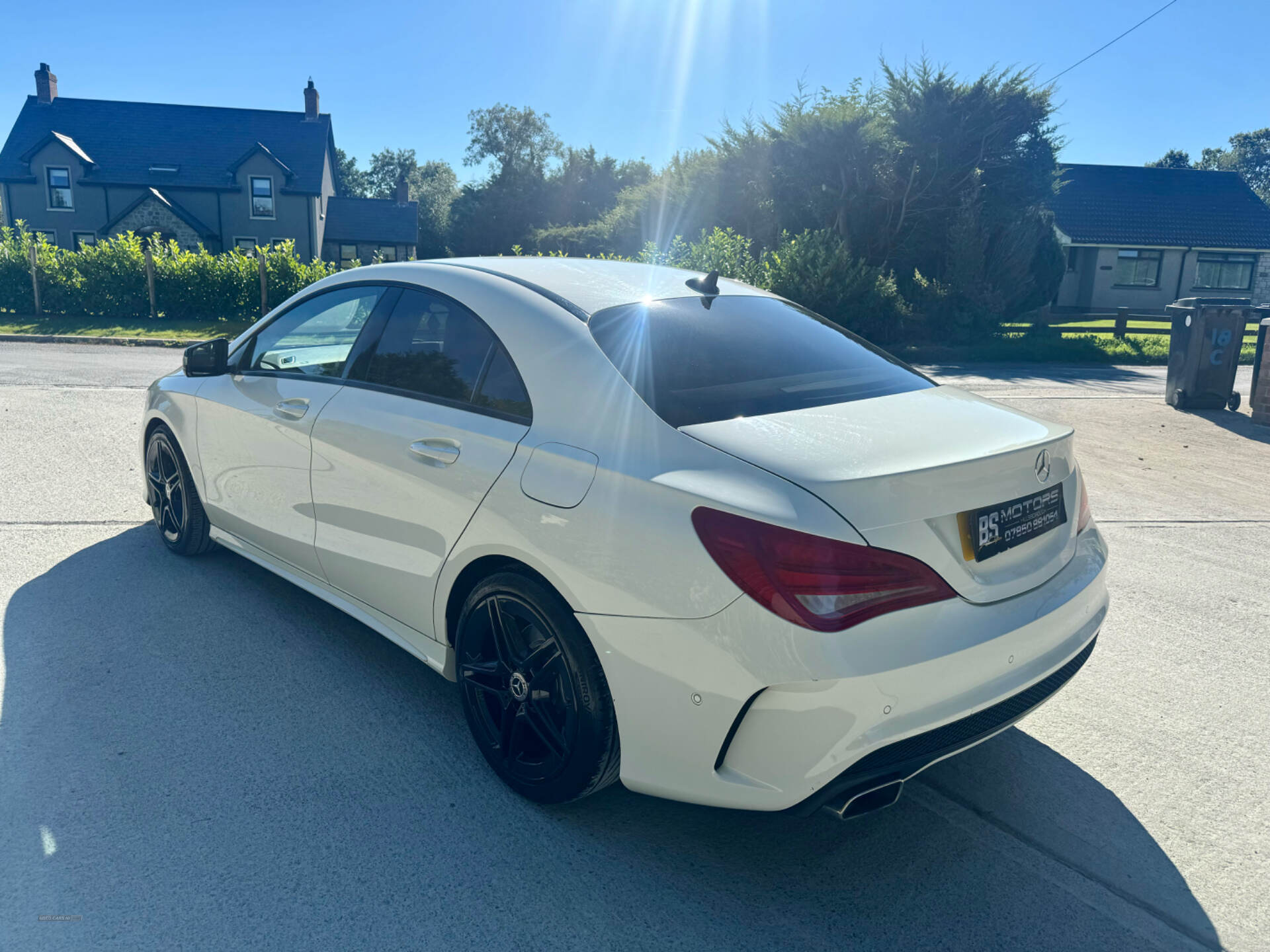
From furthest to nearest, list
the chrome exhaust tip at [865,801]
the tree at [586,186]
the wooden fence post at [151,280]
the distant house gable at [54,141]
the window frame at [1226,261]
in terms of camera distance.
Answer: the tree at [586,186] < the distant house gable at [54,141] < the window frame at [1226,261] < the wooden fence post at [151,280] < the chrome exhaust tip at [865,801]

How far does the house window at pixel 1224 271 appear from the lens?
3622cm

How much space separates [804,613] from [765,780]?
453 mm

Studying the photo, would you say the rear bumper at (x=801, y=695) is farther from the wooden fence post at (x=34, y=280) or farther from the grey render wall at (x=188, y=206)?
the grey render wall at (x=188, y=206)

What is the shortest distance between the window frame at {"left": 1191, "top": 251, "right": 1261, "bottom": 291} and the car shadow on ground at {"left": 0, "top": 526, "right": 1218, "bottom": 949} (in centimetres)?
3952

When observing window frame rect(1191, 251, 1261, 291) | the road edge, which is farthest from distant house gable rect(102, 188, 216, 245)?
window frame rect(1191, 251, 1261, 291)

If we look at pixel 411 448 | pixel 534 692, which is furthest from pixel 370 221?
pixel 534 692

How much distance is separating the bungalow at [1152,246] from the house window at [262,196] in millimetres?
33221

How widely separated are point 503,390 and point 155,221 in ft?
141

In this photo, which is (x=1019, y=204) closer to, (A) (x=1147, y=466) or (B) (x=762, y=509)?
(A) (x=1147, y=466)

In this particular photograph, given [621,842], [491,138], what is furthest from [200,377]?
[491,138]

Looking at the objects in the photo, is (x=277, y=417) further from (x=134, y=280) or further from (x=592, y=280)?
(x=134, y=280)

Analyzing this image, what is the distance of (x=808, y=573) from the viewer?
2.24 meters

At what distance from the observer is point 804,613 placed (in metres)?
2.24

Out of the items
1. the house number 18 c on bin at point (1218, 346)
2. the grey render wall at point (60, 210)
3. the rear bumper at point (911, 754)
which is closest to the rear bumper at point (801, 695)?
the rear bumper at point (911, 754)
